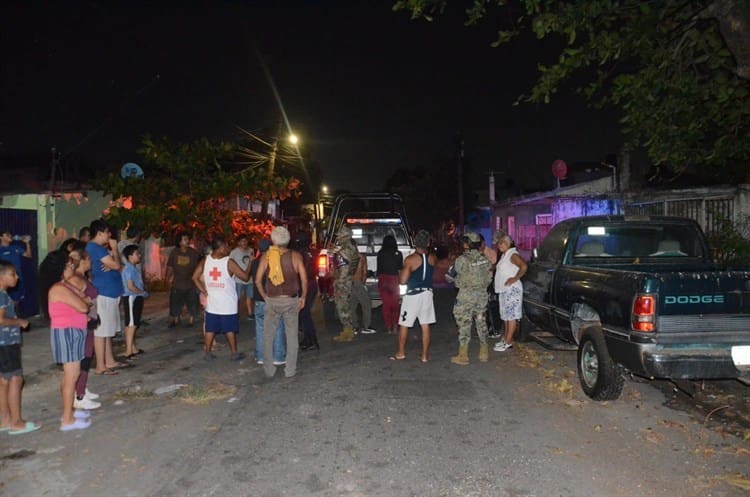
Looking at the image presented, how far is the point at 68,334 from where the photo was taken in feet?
18.2

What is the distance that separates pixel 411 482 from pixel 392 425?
4.08 feet

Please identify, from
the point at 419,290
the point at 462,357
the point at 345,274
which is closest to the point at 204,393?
the point at 419,290

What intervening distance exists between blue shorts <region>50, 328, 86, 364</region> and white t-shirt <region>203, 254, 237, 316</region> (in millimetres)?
2703

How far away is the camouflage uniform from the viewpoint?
810cm

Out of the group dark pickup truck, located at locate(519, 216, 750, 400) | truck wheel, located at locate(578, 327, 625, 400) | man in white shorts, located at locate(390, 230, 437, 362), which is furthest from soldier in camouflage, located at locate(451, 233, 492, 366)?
truck wheel, located at locate(578, 327, 625, 400)

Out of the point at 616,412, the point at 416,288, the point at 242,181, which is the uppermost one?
the point at 242,181

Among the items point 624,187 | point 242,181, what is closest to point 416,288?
point 242,181

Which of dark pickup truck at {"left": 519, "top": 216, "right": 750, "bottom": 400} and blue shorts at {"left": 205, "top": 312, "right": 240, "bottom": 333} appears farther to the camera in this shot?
blue shorts at {"left": 205, "top": 312, "right": 240, "bottom": 333}

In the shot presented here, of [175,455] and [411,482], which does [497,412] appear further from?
[175,455]

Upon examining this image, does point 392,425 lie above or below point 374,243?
below

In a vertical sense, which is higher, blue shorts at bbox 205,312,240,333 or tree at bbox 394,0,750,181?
tree at bbox 394,0,750,181

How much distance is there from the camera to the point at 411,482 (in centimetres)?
446

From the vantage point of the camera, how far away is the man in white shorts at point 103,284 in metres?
7.54

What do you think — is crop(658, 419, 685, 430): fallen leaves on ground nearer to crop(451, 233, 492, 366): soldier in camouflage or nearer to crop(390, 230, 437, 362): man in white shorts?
crop(451, 233, 492, 366): soldier in camouflage
